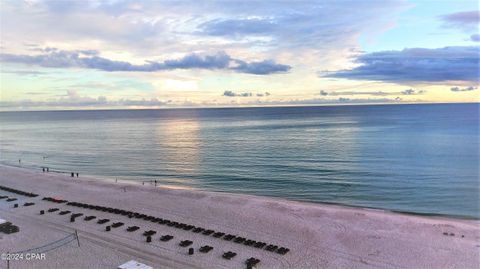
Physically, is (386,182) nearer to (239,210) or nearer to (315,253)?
(239,210)

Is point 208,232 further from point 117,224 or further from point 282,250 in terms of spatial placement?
point 117,224

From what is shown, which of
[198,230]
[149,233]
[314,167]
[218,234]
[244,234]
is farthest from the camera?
[314,167]

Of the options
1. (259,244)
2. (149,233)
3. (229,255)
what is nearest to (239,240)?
(259,244)

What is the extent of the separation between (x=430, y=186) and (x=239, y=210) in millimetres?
36634

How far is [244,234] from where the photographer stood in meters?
40.7

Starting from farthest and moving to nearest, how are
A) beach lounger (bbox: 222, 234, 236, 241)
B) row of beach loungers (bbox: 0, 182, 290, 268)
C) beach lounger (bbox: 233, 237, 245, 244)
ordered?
beach lounger (bbox: 222, 234, 236, 241) → beach lounger (bbox: 233, 237, 245, 244) → row of beach loungers (bbox: 0, 182, 290, 268)

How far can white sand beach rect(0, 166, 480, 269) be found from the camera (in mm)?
34125

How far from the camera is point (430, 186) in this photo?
65.8 m

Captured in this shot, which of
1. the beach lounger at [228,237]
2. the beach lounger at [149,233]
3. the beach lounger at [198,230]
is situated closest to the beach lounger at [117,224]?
the beach lounger at [149,233]

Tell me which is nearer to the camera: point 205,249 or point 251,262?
point 251,262

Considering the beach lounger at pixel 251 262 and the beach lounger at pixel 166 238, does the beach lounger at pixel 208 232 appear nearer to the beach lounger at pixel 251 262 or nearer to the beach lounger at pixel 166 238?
the beach lounger at pixel 166 238

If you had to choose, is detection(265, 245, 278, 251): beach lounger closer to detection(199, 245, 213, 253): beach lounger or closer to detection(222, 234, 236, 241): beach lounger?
detection(222, 234, 236, 241): beach lounger

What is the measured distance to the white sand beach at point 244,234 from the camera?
3412 cm

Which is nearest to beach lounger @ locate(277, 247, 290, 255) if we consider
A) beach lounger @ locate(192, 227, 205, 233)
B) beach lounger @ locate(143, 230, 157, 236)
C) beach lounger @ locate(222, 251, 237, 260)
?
beach lounger @ locate(222, 251, 237, 260)
